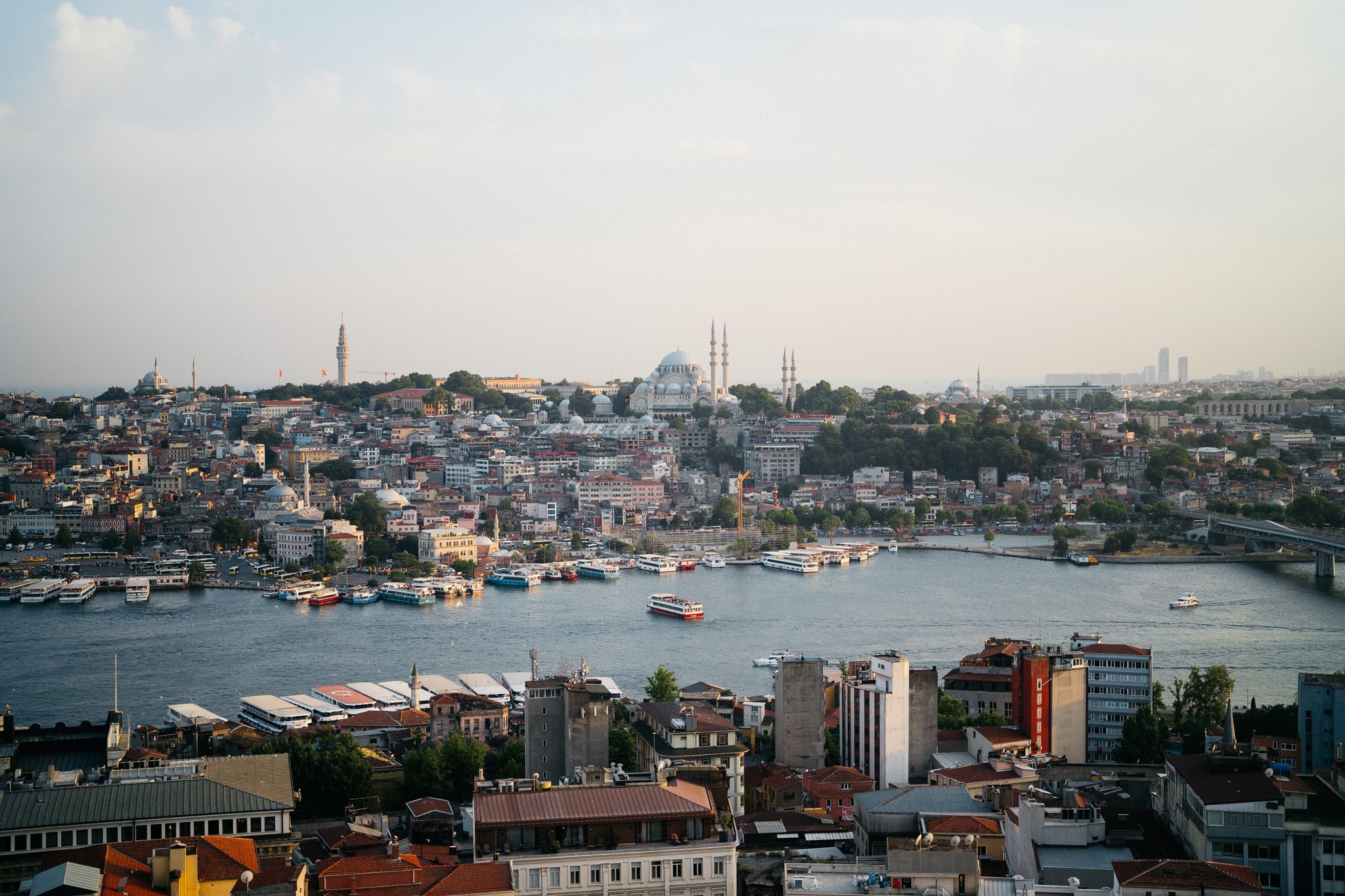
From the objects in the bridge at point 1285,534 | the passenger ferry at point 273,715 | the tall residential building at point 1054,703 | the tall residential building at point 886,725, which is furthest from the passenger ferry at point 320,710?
the bridge at point 1285,534

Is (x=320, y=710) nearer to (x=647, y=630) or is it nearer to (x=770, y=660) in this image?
(x=770, y=660)

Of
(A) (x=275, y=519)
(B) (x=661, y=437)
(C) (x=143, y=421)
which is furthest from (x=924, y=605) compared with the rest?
(C) (x=143, y=421)

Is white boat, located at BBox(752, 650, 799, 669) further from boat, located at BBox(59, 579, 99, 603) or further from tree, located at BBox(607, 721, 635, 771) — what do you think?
boat, located at BBox(59, 579, 99, 603)

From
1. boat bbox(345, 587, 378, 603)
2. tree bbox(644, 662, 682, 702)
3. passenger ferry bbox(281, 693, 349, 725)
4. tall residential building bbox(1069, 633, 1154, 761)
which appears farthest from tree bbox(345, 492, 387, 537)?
tall residential building bbox(1069, 633, 1154, 761)

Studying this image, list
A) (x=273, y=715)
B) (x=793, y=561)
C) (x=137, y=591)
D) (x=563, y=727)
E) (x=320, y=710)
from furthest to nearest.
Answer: (x=793, y=561)
(x=137, y=591)
(x=320, y=710)
(x=273, y=715)
(x=563, y=727)

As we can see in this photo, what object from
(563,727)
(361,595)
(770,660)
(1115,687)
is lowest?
(361,595)

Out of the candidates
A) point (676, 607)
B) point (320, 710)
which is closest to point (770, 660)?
point (676, 607)
